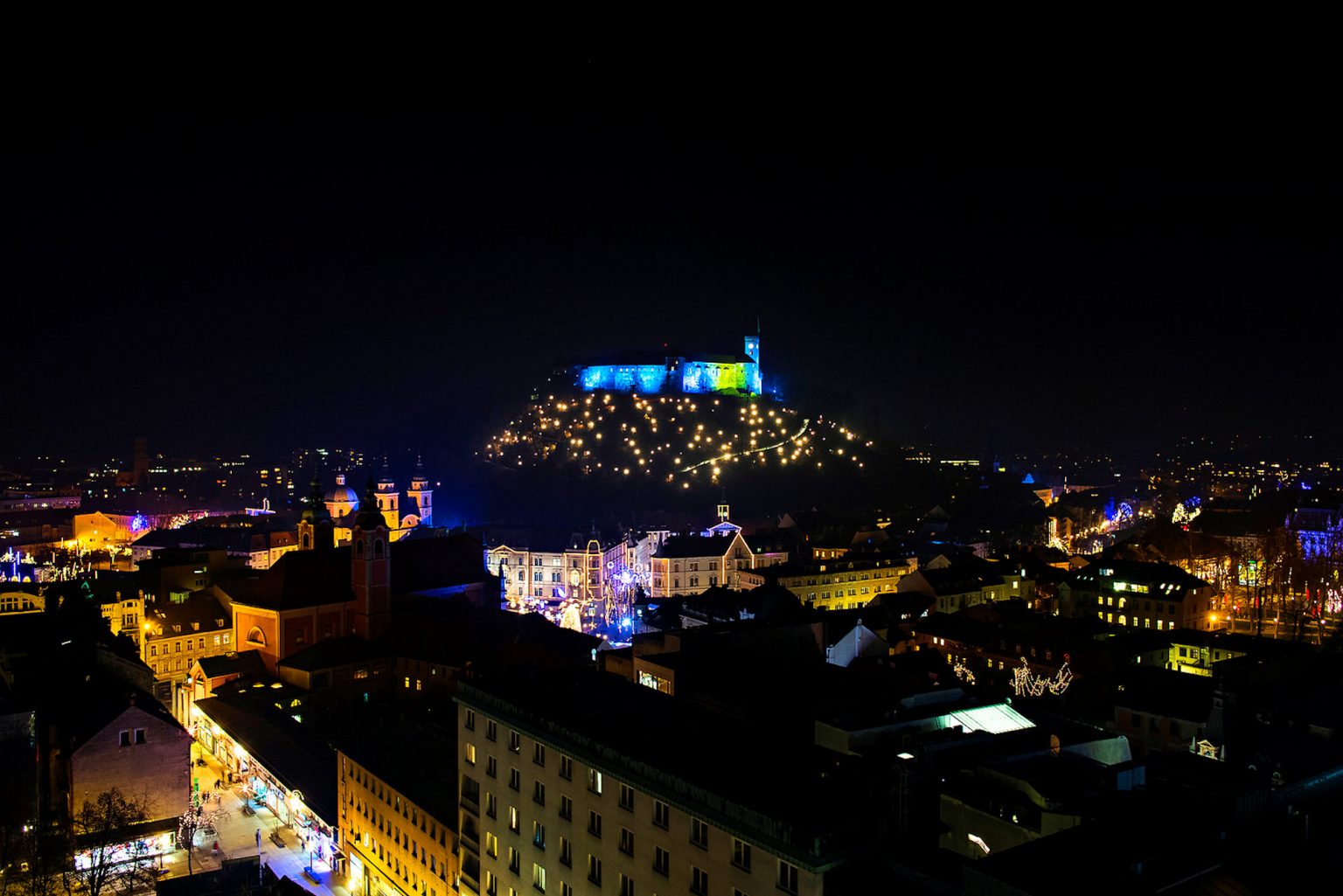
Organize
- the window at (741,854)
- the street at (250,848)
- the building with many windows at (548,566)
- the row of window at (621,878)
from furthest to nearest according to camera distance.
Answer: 1. the building with many windows at (548,566)
2. the street at (250,848)
3. the window at (741,854)
4. the row of window at (621,878)

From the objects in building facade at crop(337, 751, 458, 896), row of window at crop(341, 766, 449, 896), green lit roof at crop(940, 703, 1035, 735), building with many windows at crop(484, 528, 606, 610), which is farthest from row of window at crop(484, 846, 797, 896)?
building with many windows at crop(484, 528, 606, 610)

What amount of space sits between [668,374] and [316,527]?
55.3 m

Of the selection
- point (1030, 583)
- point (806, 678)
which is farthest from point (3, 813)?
point (1030, 583)

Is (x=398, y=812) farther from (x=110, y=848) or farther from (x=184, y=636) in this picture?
(x=184, y=636)

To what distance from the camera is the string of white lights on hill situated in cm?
8938

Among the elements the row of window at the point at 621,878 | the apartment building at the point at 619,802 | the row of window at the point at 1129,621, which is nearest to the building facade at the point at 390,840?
the apartment building at the point at 619,802

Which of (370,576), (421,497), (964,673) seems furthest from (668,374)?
(964,673)

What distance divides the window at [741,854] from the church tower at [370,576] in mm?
28418

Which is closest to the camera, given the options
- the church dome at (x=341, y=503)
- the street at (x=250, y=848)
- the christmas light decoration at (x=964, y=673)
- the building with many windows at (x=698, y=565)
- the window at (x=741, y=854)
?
the window at (x=741, y=854)

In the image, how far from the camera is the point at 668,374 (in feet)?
317

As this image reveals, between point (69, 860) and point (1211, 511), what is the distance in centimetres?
6884

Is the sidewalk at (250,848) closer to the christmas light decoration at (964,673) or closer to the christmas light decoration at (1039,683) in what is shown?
the christmas light decoration at (964,673)

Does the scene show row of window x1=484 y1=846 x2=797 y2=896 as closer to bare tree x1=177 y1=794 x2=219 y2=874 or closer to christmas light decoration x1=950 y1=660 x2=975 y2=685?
bare tree x1=177 y1=794 x2=219 y2=874

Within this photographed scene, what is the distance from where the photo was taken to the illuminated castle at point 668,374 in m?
96.6
